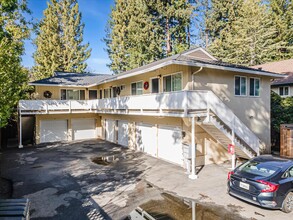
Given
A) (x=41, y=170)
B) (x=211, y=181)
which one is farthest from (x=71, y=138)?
(x=211, y=181)

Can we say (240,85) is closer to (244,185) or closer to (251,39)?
(244,185)

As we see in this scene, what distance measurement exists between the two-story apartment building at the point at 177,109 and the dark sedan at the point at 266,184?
9.72 ft

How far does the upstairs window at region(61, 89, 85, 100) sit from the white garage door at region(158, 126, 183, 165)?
11.7 metres

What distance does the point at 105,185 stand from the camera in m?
9.27

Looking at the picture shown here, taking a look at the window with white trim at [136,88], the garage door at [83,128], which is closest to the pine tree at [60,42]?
the garage door at [83,128]

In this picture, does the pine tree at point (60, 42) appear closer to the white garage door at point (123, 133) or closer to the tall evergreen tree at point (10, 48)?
the tall evergreen tree at point (10, 48)

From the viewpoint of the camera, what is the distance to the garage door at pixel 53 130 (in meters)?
19.7

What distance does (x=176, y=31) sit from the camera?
31.5 meters

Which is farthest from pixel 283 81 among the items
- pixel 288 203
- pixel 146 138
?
pixel 288 203

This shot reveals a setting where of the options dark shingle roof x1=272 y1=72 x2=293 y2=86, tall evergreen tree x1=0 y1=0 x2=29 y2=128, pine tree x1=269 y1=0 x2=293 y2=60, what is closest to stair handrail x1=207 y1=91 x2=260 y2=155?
tall evergreen tree x1=0 y1=0 x2=29 y2=128

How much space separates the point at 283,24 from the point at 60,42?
34553mm

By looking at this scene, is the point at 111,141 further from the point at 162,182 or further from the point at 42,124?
the point at 162,182

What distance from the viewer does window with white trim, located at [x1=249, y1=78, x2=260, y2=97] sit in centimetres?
1383

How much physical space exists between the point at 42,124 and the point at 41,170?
9.34 meters
